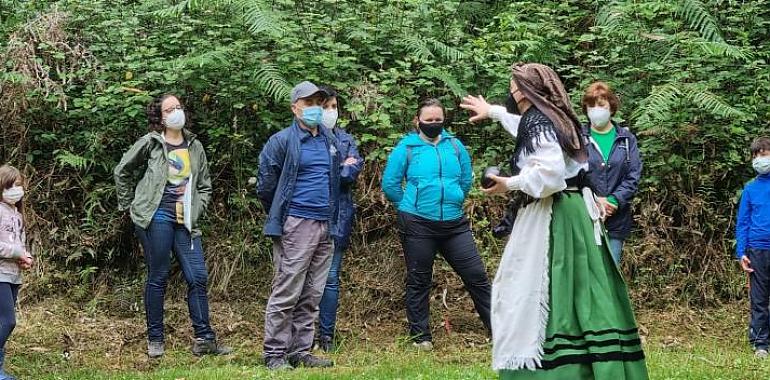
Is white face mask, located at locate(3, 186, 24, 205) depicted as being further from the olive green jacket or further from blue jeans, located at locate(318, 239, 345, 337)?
blue jeans, located at locate(318, 239, 345, 337)

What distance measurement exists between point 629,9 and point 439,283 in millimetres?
3666

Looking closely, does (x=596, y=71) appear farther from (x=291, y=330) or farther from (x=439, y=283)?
(x=291, y=330)

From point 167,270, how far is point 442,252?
7.45 feet

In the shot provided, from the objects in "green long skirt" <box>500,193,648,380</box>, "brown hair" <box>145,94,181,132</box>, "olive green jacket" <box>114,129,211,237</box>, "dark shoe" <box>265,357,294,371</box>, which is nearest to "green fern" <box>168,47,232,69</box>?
"brown hair" <box>145,94,181,132</box>

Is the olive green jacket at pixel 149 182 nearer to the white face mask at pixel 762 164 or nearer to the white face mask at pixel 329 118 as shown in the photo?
the white face mask at pixel 329 118

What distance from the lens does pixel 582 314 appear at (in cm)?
462

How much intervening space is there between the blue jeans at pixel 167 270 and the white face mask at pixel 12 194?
955 millimetres

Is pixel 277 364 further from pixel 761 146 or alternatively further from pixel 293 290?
pixel 761 146

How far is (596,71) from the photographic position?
32.8 ft

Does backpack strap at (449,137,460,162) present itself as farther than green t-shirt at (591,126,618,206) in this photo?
Answer: Yes

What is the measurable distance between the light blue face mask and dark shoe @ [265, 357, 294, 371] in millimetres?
1815

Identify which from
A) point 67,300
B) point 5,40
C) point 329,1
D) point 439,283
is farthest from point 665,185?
point 5,40

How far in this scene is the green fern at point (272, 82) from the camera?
8.55m

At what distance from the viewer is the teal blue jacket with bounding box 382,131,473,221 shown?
7.41 meters
